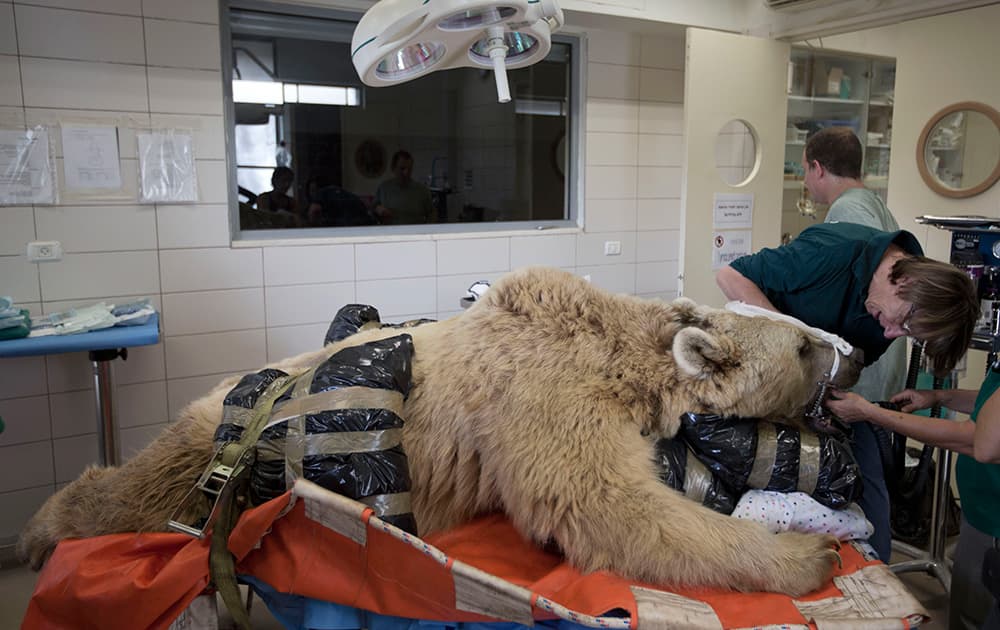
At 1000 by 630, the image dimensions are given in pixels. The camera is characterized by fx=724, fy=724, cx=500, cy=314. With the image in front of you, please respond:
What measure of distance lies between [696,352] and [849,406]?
1.26ft

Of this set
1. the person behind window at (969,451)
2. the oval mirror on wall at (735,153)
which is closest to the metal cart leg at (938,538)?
the person behind window at (969,451)

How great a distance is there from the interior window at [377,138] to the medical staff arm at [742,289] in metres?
1.85

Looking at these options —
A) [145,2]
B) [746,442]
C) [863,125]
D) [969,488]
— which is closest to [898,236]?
[969,488]

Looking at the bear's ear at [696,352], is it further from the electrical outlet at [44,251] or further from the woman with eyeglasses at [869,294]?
the electrical outlet at [44,251]

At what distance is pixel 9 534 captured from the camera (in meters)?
2.96

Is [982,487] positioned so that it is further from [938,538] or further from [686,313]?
[938,538]

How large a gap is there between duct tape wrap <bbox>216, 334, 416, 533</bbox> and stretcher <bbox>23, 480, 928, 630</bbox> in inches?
2.2

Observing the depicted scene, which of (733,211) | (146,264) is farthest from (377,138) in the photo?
(733,211)

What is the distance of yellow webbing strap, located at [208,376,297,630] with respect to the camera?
1.29 m

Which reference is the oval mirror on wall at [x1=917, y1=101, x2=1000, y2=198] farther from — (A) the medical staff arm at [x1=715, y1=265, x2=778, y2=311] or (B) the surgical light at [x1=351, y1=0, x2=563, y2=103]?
(B) the surgical light at [x1=351, y1=0, x2=563, y2=103]

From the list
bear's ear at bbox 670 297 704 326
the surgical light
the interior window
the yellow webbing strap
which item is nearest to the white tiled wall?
the interior window

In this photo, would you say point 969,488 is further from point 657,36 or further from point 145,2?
point 145,2

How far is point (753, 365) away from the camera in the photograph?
1504 mm

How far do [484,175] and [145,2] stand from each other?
1770mm
